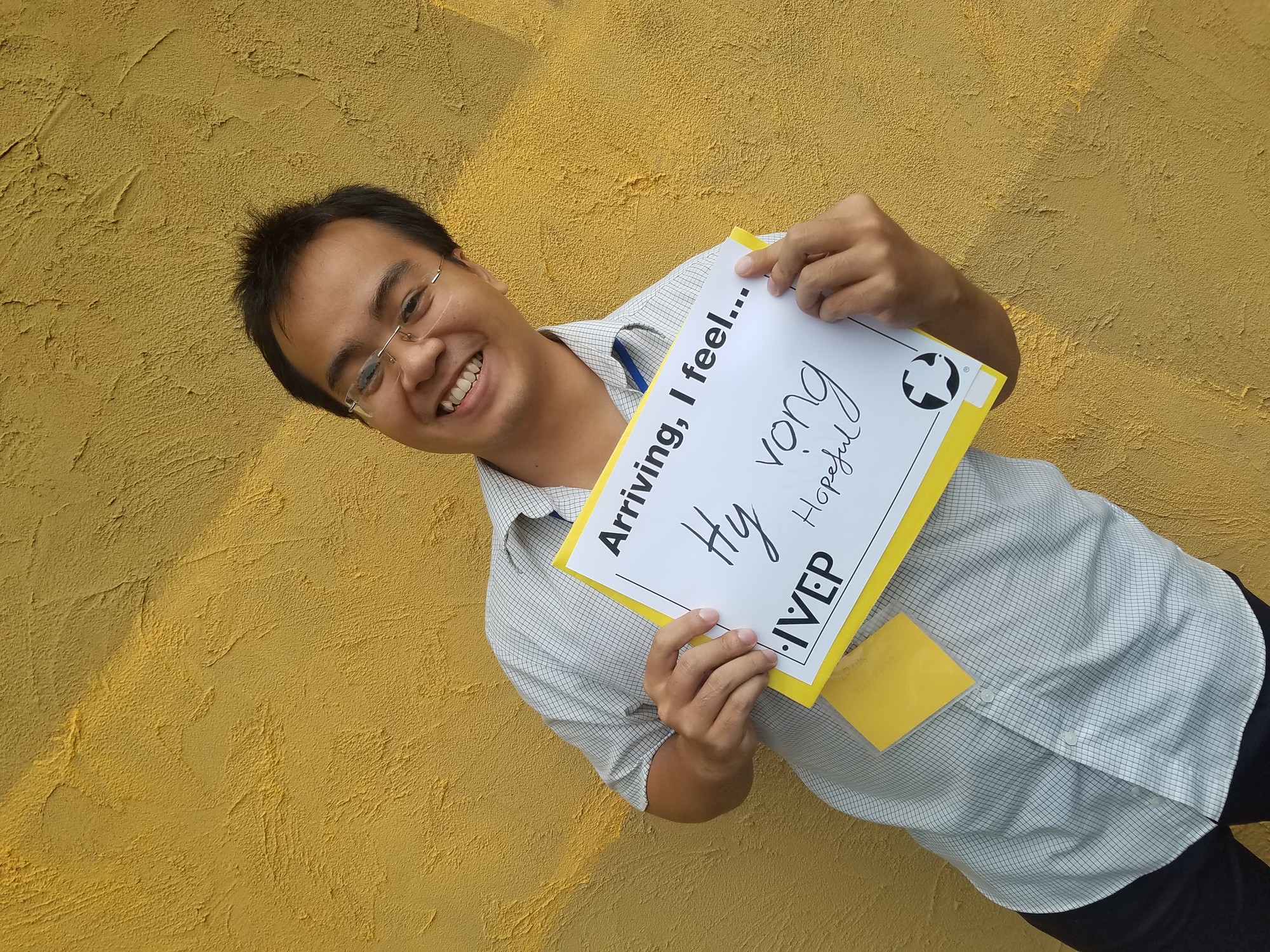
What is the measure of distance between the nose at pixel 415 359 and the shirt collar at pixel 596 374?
15cm

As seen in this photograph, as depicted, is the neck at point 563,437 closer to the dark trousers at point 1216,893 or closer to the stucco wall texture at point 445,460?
the stucco wall texture at point 445,460

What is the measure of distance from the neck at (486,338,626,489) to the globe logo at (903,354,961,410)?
33 cm

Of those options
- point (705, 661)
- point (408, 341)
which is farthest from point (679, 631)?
point (408, 341)

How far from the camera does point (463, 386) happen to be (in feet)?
2.68

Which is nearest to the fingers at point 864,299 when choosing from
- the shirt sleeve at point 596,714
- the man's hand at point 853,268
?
the man's hand at point 853,268

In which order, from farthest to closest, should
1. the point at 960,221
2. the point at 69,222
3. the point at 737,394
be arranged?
the point at 960,221 → the point at 69,222 → the point at 737,394

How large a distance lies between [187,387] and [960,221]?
44.5 inches

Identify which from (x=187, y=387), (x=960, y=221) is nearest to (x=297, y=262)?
(x=187, y=387)

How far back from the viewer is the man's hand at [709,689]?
26.8 inches

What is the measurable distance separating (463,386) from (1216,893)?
0.92 meters

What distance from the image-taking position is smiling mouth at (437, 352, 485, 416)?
81cm

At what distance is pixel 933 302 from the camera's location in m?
0.72

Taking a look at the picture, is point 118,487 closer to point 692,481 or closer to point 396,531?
point 396,531

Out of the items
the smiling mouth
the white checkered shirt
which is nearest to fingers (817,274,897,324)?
the white checkered shirt
